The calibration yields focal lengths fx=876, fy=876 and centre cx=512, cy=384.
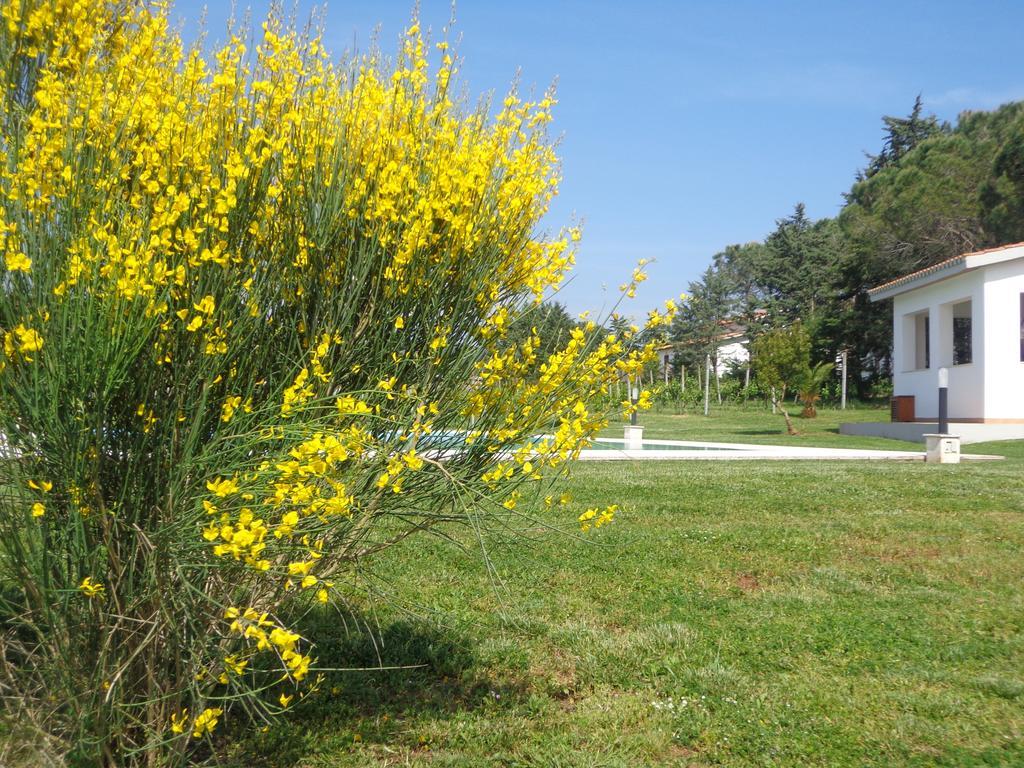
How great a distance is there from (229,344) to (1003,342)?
1991cm

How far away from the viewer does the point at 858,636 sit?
16.7 ft

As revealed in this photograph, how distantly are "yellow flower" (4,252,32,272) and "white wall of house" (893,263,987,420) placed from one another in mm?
20229

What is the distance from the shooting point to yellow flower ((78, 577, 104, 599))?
105 inches

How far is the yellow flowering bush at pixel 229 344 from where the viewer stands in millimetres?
2668

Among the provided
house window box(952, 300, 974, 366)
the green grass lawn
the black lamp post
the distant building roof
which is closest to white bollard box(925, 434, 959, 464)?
the black lamp post

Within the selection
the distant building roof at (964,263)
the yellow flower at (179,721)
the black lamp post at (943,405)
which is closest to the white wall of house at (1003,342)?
the distant building roof at (964,263)

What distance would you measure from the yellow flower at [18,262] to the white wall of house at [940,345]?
66.4 ft

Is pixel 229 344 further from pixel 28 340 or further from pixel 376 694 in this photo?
pixel 376 694

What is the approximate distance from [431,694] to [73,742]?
179 cm

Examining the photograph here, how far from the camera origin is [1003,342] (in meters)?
19.1

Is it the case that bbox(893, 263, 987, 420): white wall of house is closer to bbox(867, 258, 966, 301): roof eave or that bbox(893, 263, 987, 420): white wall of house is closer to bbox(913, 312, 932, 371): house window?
bbox(913, 312, 932, 371): house window

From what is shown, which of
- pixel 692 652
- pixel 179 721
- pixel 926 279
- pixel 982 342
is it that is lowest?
pixel 692 652

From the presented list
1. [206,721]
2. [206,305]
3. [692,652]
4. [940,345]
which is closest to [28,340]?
[206,305]

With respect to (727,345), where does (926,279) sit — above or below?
below
